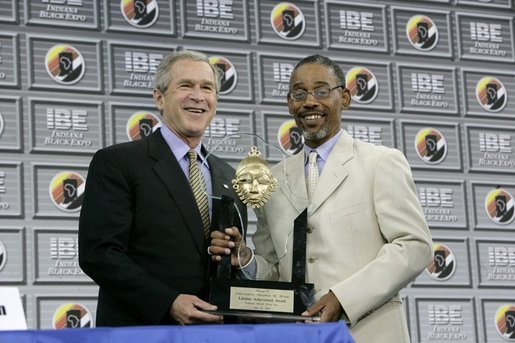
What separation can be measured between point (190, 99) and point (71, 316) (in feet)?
7.06

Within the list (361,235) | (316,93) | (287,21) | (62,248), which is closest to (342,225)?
(361,235)

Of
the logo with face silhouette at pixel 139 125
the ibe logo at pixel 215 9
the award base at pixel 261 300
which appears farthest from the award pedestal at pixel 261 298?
the ibe logo at pixel 215 9

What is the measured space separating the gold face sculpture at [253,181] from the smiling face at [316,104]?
0.71 ft

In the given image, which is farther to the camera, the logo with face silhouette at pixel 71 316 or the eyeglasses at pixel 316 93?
the logo with face silhouette at pixel 71 316

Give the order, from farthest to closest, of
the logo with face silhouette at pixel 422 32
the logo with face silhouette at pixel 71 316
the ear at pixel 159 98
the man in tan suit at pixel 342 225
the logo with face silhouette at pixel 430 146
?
the logo with face silhouette at pixel 422 32 < the logo with face silhouette at pixel 430 146 < the logo with face silhouette at pixel 71 316 < the ear at pixel 159 98 < the man in tan suit at pixel 342 225

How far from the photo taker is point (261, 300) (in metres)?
2.63

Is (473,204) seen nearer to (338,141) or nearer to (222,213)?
(338,141)

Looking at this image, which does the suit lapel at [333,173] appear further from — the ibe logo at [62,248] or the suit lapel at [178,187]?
the ibe logo at [62,248]

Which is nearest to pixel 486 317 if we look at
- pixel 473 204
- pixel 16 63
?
pixel 473 204

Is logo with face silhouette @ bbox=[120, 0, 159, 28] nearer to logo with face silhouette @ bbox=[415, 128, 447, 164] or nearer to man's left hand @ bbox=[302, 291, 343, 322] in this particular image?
logo with face silhouette @ bbox=[415, 128, 447, 164]

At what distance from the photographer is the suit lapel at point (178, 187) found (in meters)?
2.91

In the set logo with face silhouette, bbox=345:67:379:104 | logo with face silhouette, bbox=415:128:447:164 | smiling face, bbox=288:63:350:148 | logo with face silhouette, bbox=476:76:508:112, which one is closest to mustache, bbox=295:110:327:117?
smiling face, bbox=288:63:350:148

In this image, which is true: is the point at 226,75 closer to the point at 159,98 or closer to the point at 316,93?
the point at 159,98

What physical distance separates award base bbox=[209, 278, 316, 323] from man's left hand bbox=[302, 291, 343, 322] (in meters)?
0.09
